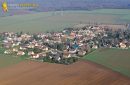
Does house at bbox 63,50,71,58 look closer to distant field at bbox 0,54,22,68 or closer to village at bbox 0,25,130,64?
village at bbox 0,25,130,64


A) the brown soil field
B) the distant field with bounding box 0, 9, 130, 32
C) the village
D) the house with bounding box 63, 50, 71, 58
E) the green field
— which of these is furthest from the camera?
the distant field with bounding box 0, 9, 130, 32

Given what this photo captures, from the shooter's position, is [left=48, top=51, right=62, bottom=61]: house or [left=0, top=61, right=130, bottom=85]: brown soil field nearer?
[left=0, top=61, right=130, bottom=85]: brown soil field

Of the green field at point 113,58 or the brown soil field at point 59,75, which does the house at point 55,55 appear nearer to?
the brown soil field at point 59,75

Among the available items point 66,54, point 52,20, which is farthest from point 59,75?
point 52,20

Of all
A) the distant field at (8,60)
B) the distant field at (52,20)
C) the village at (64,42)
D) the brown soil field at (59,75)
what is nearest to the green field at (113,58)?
the brown soil field at (59,75)

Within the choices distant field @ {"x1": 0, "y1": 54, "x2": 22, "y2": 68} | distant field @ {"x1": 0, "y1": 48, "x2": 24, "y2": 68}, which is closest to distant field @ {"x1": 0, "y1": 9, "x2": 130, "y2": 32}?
distant field @ {"x1": 0, "y1": 48, "x2": 24, "y2": 68}
